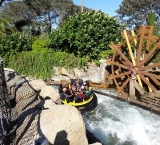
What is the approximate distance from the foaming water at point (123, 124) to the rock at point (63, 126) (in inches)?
95.2

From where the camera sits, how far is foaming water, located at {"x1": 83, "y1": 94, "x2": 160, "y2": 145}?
7055 mm

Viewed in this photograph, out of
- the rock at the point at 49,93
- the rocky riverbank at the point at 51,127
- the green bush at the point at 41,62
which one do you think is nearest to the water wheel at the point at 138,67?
the green bush at the point at 41,62

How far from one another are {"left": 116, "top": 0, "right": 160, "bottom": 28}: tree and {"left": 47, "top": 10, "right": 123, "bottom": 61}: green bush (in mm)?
18675

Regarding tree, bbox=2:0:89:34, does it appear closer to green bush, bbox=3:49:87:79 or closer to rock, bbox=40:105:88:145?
green bush, bbox=3:49:87:79

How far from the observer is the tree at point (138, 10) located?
31.6m

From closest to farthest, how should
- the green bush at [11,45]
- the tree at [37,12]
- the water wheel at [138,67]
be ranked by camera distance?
the water wheel at [138,67]
the green bush at [11,45]
the tree at [37,12]

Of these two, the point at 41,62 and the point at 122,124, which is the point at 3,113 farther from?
the point at 41,62

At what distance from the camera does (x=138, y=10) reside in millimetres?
33094

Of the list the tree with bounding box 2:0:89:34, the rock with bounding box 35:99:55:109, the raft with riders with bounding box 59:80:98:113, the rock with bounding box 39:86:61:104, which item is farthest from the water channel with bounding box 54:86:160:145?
the tree with bounding box 2:0:89:34

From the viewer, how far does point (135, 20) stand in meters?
34.2

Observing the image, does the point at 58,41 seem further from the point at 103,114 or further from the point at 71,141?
the point at 71,141

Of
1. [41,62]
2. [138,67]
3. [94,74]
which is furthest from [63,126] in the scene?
[41,62]

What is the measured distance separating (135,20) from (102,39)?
22767 mm

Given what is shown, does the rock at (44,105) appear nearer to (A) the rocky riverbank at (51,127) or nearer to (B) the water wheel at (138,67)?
(A) the rocky riverbank at (51,127)
